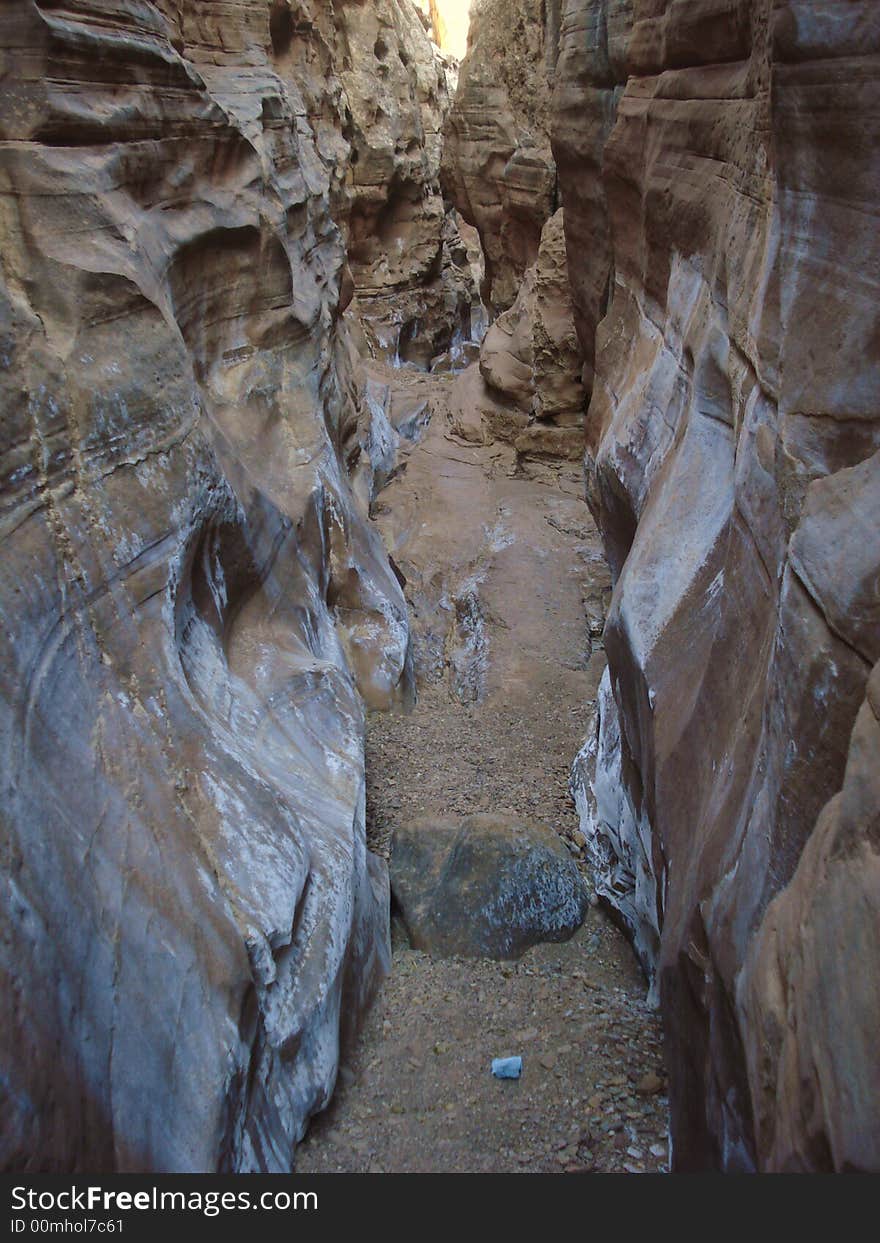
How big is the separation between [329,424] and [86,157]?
431 cm

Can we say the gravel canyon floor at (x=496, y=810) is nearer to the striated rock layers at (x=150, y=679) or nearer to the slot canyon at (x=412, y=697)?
the slot canyon at (x=412, y=697)

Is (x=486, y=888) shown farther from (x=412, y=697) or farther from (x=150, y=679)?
(x=412, y=697)

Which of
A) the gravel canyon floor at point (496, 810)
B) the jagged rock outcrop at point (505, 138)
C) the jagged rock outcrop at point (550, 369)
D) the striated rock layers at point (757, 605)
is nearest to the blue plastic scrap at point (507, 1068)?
the gravel canyon floor at point (496, 810)

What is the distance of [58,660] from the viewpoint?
3.27 metres

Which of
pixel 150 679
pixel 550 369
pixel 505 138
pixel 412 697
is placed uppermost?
pixel 505 138

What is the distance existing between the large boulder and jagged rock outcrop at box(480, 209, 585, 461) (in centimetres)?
817

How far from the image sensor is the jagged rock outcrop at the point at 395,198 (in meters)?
19.9

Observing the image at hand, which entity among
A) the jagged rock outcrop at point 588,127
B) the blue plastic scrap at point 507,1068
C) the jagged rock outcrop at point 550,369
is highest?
the jagged rock outcrop at point 588,127

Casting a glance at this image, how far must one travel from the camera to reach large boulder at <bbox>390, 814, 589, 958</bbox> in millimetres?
5020

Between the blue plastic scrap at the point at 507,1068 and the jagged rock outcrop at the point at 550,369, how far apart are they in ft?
31.9

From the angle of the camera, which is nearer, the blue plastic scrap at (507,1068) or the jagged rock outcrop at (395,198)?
the blue plastic scrap at (507,1068)

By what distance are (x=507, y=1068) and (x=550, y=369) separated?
10113 millimetres

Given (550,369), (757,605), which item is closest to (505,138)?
(550,369)

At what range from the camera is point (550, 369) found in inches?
490
